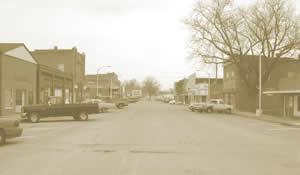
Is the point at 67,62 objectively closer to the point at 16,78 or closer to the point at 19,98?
the point at 19,98

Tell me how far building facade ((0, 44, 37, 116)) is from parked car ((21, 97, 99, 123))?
6.77 m

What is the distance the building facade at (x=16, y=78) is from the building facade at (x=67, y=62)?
2171 cm

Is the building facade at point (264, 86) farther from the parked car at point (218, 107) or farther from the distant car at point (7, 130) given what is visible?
the distant car at point (7, 130)

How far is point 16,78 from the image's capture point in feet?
115

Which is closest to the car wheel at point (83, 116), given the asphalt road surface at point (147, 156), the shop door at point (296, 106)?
the asphalt road surface at point (147, 156)

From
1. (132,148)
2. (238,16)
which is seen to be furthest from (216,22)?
(132,148)

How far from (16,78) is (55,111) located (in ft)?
37.3

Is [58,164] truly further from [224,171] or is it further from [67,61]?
[67,61]

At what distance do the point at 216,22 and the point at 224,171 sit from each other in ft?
124

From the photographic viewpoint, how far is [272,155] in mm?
11180

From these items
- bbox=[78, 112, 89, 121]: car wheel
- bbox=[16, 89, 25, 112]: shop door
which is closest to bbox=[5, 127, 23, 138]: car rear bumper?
bbox=[78, 112, 89, 121]: car wheel

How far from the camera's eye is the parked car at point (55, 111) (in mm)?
25734

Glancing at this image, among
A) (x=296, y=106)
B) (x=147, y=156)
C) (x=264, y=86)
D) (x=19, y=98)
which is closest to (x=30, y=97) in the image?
(x=19, y=98)

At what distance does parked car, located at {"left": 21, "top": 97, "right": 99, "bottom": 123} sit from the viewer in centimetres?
2573
